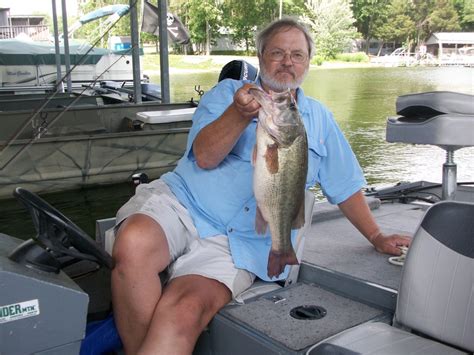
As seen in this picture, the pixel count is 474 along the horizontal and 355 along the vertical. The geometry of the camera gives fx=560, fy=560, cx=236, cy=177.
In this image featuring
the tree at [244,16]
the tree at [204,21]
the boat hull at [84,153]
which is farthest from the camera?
the tree at [204,21]

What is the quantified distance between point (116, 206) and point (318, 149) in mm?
5948

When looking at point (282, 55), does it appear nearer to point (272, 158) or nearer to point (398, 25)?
point (272, 158)

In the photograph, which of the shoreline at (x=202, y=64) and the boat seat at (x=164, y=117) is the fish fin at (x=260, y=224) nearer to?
the boat seat at (x=164, y=117)

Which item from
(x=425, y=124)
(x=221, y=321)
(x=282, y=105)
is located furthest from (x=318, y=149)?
(x=221, y=321)

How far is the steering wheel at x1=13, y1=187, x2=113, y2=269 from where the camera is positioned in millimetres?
1837

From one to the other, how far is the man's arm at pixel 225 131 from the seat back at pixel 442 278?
2.33ft

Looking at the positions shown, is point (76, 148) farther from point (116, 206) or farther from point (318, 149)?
point (318, 149)

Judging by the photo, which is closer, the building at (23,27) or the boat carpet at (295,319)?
the boat carpet at (295,319)

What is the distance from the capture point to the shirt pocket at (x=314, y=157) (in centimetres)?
251

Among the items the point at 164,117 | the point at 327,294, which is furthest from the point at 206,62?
the point at 327,294

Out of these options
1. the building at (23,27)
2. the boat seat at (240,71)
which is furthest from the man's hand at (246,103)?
the building at (23,27)

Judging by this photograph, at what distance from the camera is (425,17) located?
51000 mm

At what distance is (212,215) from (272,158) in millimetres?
525

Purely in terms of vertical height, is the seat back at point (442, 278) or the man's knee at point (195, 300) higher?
the seat back at point (442, 278)
